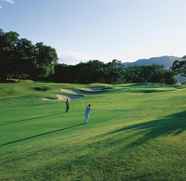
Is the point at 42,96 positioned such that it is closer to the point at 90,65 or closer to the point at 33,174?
the point at 33,174

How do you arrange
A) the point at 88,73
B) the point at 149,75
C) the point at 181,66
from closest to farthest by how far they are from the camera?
the point at 181,66
the point at 88,73
the point at 149,75

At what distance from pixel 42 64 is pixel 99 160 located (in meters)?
77.5

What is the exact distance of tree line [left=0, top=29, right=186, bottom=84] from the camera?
88062 millimetres

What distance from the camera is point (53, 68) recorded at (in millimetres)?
96188

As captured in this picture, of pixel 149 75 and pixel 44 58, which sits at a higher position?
pixel 44 58

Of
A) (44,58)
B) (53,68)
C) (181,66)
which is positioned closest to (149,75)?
(181,66)

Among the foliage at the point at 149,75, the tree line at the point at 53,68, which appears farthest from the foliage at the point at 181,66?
the foliage at the point at 149,75

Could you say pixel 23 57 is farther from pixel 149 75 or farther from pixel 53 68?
pixel 149 75

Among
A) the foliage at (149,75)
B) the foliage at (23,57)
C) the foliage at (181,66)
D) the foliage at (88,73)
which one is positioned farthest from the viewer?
the foliage at (149,75)

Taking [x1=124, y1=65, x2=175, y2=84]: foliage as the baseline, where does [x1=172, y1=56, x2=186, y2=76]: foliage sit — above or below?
above

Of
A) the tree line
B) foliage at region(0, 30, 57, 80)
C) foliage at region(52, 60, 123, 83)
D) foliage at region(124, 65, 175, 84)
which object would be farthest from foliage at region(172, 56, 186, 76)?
foliage at region(0, 30, 57, 80)

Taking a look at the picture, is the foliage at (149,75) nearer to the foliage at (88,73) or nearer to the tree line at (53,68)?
the tree line at (53,68)

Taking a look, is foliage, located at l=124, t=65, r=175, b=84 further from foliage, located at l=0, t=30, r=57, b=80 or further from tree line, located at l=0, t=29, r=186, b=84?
foliage, located at l=0, t=30, r=57, b=80

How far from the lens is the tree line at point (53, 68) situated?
8806 centimetres
